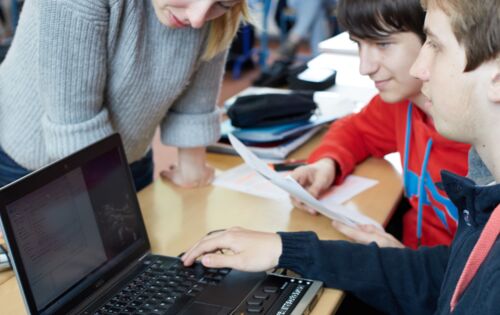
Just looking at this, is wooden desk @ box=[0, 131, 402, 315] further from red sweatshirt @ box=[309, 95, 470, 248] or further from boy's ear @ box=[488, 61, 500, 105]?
boy's ear @ box=[488, 61, 500, 105]

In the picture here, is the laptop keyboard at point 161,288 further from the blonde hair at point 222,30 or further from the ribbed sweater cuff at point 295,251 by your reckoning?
the blonde hair at point 222,30

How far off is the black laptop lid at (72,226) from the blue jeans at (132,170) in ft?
1.35

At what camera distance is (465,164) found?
1413 millimetres

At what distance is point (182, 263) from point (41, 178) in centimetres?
29

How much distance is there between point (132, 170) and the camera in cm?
164

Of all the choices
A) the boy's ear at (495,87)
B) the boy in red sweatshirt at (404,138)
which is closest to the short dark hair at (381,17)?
the boy in red sweatshirt at (404,138)

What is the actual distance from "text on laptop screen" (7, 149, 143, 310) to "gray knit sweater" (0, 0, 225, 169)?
0.58 feet

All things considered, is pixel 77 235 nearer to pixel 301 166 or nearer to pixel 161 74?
pixel 161 74

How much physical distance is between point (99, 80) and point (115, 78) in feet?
0.20

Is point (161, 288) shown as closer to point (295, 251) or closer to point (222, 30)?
point (295, 251)

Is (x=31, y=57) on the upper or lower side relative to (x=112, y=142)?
upper

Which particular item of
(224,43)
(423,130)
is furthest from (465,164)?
(224,43)

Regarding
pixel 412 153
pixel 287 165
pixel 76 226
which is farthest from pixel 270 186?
pixel 76 226

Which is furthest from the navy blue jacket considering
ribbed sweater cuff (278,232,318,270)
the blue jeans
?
the blue jeans
